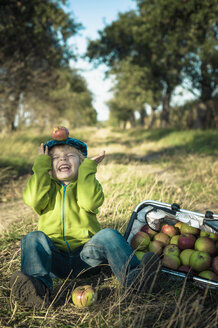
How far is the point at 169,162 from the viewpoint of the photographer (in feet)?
26.5

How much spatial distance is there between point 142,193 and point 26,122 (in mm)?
16443

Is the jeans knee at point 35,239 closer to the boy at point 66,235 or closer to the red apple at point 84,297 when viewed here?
the boy at point 66,235

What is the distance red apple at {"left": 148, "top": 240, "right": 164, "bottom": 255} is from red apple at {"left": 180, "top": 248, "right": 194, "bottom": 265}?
0.19m

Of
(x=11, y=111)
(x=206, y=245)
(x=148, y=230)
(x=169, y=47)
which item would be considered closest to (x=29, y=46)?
(x=11, y=111)

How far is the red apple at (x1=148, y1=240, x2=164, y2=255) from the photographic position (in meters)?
2.40

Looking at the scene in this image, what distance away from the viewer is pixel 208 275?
2.07 m

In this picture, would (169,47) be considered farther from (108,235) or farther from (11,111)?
(108,235)

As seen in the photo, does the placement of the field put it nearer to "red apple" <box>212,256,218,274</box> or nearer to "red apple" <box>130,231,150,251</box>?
"red apple" <box>212,256,218,274</box>

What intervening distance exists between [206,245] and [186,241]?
0.17 m

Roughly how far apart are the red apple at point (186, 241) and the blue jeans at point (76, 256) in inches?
19.7

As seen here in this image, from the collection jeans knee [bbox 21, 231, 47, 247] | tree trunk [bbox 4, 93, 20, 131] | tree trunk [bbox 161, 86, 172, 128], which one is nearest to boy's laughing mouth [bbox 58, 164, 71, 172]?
jeans knee [bbox 21, 231, 47, 247]

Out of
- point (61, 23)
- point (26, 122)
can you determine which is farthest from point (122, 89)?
point (61, 23)

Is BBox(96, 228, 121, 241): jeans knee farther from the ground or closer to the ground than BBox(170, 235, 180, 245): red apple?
farther from the ground

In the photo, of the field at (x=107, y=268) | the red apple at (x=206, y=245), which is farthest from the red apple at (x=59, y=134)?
the red apple at (x=206, y=245)
